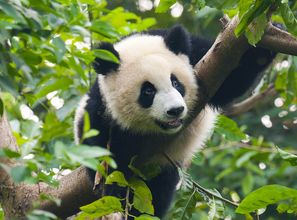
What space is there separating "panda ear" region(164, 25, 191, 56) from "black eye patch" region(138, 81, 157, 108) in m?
0.43

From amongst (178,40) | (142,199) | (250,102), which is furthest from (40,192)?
(250,102)

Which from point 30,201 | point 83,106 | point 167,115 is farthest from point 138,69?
point 30,201

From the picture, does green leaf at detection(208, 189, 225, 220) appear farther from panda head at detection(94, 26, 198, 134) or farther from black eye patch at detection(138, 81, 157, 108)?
black eye patch at detection(138, 81, 157, 108)

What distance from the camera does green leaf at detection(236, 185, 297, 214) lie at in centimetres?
328

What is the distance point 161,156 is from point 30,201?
105 cm

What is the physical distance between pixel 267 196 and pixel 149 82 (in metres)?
1.51

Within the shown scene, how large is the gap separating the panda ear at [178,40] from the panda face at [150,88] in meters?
0.04

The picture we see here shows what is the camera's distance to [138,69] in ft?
15.2

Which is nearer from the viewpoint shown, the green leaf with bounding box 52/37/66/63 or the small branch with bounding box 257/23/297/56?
the green leaf with bounding box 52/37/66/63

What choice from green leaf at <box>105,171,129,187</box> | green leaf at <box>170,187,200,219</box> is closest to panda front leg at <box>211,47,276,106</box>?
green leaf at <box>170,187,200,219</box>

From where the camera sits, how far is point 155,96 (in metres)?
4.47

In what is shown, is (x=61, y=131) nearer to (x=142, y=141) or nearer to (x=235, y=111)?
(x=142, y=141)

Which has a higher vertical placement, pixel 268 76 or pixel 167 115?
pixel 167 115

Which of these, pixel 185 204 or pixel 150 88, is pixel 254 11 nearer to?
pixel 185 204
